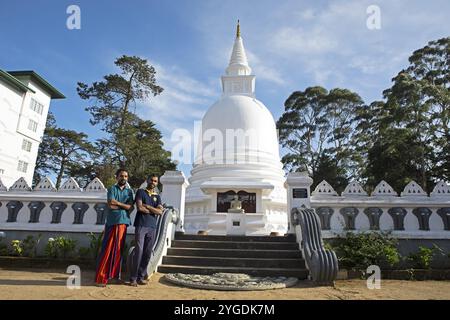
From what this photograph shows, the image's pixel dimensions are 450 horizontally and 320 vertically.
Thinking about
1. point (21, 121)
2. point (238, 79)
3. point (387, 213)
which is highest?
point (238, 79)

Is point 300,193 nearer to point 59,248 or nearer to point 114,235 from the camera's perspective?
point 114,235

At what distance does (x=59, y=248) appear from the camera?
7.75 metres

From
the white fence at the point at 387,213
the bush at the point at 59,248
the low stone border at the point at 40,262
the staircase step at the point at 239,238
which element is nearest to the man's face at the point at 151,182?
the staircase step at the point at 239,238

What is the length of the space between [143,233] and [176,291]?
1.29 meters

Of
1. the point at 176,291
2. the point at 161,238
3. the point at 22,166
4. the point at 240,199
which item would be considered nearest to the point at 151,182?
the point at 161,238

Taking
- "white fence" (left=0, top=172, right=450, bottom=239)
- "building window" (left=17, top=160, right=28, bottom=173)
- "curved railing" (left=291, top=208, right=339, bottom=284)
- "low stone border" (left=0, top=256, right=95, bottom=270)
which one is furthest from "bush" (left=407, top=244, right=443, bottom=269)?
"building window" (left=17, top=160, right=28, bottom=173)

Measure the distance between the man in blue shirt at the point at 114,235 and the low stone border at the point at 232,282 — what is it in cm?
110

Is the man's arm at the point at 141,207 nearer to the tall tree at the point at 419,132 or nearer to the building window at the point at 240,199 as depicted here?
the building window at the point at 240,199

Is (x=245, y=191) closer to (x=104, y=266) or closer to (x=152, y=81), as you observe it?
(x=104, y=266)

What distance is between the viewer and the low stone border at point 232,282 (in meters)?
5.32

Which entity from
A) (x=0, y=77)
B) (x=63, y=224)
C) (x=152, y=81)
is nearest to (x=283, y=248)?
(x=63, y=224)

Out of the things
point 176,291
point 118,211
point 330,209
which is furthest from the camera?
point 330,209

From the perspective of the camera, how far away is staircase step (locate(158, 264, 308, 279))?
6469mm

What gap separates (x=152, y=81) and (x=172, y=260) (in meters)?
27.2
